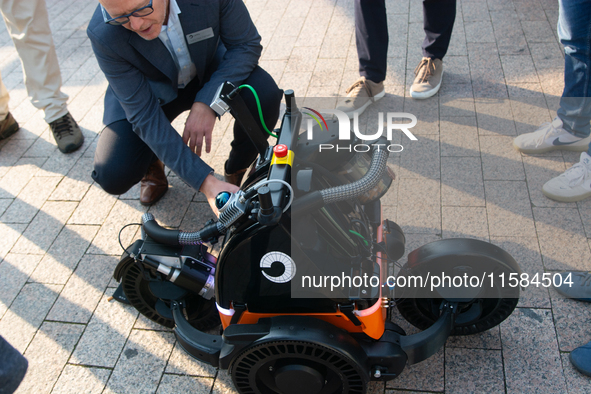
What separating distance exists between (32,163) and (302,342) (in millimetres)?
2670

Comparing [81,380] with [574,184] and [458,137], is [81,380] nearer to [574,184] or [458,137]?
[458,137]

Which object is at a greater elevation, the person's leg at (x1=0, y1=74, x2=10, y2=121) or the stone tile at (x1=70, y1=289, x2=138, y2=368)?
the person's leg at (x1=0, y1=74, x2=10, y2=121)

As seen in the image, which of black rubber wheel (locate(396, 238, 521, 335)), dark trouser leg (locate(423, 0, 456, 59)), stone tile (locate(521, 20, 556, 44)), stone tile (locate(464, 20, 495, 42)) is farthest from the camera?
stone tile (locate(464, 20, 495, 42))

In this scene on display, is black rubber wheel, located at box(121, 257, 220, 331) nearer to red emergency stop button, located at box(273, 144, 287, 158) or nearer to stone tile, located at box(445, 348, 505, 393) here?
red emergency stop button, located at box(273, 144, 287, 158)

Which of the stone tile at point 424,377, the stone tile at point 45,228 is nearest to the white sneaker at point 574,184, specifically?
the stone tile at point 424,377

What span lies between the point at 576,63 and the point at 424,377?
70.5 inches

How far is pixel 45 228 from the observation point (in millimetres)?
2832

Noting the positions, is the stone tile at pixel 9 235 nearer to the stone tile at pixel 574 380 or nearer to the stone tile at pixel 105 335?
the stone tile at pixel 105 335

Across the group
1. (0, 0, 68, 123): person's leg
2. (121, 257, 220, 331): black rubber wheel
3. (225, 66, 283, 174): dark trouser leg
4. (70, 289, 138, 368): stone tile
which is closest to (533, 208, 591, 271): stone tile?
(225, 66, 283, 174): dark trouser leg

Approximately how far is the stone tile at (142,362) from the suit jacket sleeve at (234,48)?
3.76 ft

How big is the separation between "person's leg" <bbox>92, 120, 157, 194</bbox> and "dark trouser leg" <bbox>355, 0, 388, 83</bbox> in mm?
1585

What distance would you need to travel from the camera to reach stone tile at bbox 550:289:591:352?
196 centimetres

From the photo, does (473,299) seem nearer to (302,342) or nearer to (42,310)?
(302,342)

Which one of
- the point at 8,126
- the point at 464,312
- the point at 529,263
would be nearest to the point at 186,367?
the point at 464,312
